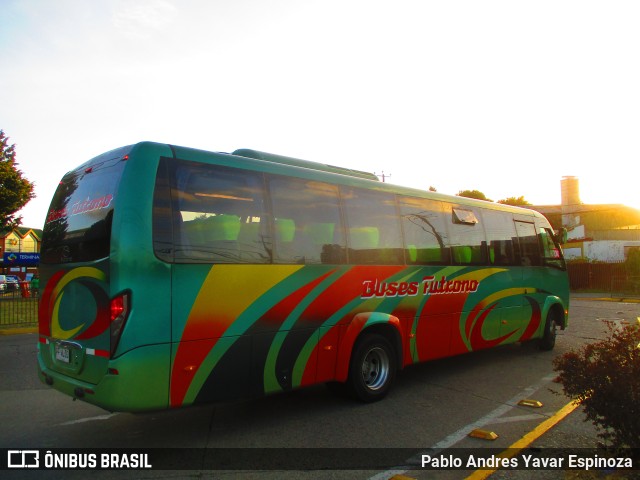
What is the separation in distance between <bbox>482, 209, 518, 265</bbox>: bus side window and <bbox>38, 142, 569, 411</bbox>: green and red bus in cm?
169

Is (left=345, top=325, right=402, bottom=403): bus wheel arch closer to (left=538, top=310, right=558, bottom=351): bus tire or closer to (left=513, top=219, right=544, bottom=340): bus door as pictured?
(left=513, top=219, right=544, bottom=340): bus door

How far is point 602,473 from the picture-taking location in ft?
12.3

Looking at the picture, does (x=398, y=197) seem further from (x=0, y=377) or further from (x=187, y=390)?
(x=0, y=377)

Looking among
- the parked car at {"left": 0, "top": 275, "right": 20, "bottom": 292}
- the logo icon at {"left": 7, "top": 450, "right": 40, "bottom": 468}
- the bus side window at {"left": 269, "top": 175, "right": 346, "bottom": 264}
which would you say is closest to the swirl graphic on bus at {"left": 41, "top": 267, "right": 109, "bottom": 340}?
the logo icon at {"left": 7, "top": 450, "right": 40, "bottom": 468}

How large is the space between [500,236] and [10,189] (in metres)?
23.2

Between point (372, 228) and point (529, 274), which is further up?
point (372, 228)

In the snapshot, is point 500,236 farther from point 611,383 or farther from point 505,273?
point 611,383

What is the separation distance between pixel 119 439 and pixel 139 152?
3.09 meters

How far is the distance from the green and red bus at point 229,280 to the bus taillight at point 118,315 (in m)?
0.01

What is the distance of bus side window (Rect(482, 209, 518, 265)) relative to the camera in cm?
896

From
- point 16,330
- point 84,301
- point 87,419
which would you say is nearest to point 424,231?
point 84,301

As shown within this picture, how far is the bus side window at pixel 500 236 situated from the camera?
29.4 ft

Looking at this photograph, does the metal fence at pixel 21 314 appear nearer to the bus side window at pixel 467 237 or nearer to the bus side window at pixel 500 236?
the bus side window at pixel 467 237

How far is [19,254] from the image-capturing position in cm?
6141
